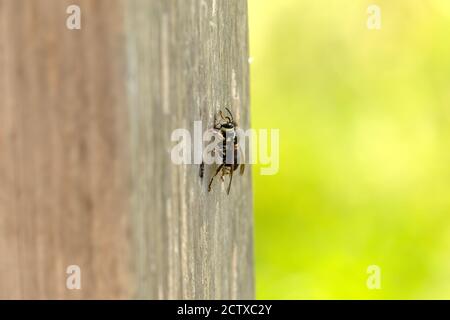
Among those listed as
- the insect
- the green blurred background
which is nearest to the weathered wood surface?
the insect

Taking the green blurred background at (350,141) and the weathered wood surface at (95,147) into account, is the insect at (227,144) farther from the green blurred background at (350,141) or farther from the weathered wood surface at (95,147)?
the green blurred background at (350,141)

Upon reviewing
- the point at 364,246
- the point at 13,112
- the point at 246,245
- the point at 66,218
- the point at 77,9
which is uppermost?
the point at 77,9

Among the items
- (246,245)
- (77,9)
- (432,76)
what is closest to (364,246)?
(432,76)

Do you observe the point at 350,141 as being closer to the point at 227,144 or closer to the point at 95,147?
the point at 227,144

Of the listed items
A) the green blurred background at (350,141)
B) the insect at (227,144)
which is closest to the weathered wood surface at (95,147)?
the insect at (227,144)

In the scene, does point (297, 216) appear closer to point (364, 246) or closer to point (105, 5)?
point (364, 246)

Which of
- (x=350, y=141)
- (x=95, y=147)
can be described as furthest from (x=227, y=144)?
(x=350, y=141)
